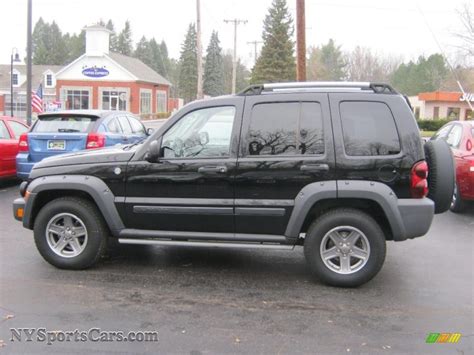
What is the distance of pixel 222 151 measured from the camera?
16.9 feet

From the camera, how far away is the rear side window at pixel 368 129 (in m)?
4.93

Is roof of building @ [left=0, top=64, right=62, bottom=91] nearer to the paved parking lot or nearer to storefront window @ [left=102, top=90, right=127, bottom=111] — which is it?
storefront window @ [left=102, top=90, right=127, bottom=111]

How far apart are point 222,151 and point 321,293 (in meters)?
1.69

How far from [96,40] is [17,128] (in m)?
45.2

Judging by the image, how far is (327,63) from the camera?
93875 millimetres

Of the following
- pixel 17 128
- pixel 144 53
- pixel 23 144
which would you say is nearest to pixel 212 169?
pixel 23 144

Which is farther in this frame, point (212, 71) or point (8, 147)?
point (212, 71)

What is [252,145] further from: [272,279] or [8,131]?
[8,131]

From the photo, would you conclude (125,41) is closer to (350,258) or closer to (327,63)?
(327,63)

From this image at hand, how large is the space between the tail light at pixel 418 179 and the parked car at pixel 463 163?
10.4 ft

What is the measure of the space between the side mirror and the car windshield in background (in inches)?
186

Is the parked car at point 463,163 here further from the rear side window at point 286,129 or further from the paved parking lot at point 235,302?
the rear side window at point 286,129

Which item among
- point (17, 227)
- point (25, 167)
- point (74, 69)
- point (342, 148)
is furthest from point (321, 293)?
point (74, 69)

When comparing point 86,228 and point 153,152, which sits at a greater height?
point 153,152
